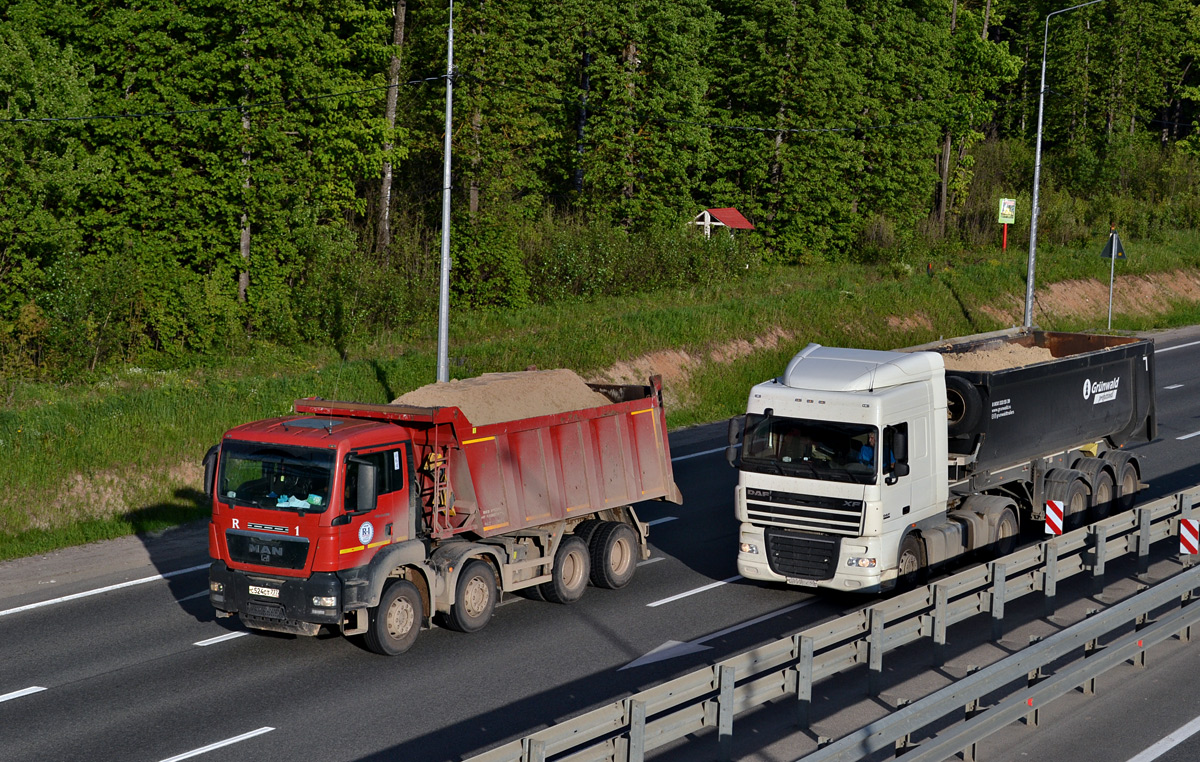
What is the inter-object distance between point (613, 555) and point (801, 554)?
2625 mm

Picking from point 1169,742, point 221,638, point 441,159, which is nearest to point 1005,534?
point 1169,742

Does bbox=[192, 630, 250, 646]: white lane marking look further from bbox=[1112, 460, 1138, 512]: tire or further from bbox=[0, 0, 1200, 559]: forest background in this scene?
bbox=[1112, 460, 1138, 512]: tire

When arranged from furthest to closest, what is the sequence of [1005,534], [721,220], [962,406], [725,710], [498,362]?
1. [721,220]
2. [498,362]
3. [1005,534]
4. [962,406]
5. [725,710]

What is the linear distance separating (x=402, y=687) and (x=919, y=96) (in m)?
48.3

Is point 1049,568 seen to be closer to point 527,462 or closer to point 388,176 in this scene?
point 527,462

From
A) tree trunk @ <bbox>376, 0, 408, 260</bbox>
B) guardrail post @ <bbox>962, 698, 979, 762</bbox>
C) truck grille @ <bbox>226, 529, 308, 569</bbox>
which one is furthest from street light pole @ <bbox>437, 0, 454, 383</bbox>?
tree trunk @ <bbox>376, 0, 408, 260</bbox>

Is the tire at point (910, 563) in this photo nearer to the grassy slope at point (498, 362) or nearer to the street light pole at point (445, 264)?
the street light pole at point (445, 264)

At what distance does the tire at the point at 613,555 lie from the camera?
16219 mm

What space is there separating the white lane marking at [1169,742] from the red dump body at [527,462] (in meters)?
7.24

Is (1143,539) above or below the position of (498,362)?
below

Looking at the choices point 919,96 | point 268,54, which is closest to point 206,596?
point 268,54

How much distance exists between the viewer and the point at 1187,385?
3278 cm

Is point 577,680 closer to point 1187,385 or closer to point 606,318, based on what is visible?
point 606,318

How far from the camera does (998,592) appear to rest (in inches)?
531
